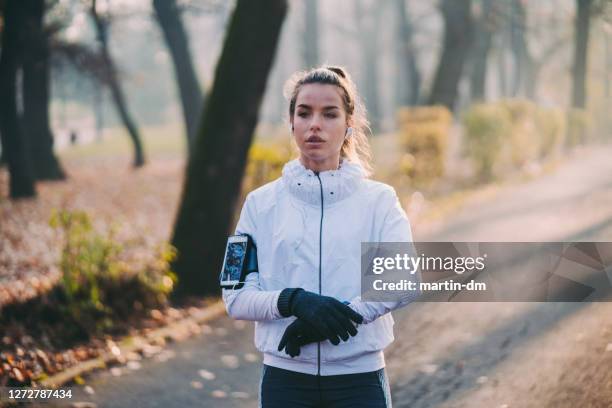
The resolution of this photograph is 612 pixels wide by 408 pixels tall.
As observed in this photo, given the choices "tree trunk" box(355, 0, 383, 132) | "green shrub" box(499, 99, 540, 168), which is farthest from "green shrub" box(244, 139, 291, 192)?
"tree trunk" box(355, 0, 383, 132)

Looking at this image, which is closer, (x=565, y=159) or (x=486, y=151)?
(x=486, y=151)

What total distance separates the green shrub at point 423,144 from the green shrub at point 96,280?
8513 millimetres

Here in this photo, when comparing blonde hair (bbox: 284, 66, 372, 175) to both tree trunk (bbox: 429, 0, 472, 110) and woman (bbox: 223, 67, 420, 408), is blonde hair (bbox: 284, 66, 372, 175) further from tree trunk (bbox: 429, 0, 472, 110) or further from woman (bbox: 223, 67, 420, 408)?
tree trunk (bbox: 429, 0, 472, 110)

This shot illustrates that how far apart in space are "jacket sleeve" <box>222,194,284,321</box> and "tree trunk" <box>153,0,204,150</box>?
21.9 meters

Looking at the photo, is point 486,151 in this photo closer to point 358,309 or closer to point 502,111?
point 502,111

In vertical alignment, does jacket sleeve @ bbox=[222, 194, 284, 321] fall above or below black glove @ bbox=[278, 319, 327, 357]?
above

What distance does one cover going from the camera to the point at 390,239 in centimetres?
279

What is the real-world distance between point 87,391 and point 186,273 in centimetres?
285

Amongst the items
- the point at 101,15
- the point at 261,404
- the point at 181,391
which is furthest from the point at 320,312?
the point at 101,15

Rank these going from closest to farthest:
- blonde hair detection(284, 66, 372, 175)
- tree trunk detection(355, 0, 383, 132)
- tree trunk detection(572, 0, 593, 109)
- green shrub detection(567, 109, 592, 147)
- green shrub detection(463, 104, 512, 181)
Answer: blonde hair detection(284, 66, 372, 175)
green shrub detection(463, 104, 512, 181)
green shrub detection(567, 109, 592, 147)
tree trunk detection(572, 0, 593, 109)
tree trunk detection(355, 0, 383, 132)

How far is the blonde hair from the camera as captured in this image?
293 cm

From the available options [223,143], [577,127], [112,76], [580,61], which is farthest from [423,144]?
[580,61]

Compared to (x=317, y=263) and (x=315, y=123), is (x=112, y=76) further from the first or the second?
(x=317, y=263)

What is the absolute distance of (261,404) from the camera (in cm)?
291
